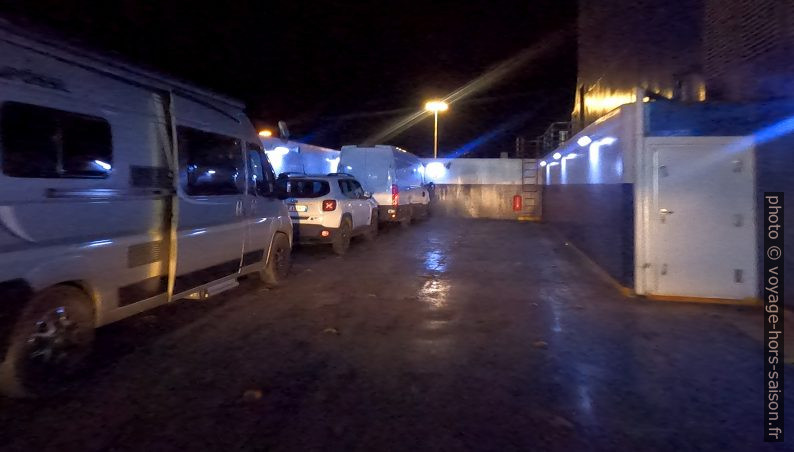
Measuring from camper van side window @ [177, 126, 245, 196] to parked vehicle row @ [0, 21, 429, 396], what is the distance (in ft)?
0.08

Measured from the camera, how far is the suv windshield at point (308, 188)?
13.2 meters

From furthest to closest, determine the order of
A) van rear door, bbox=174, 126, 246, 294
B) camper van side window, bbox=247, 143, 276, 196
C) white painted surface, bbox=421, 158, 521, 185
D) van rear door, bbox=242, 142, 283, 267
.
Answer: white painted surface, bbox=421, 158, 521, 185 < camper van side window, bbox=247, 143, 276, 196 < van rear door, bbox=242, 142, 283, 267 < van rear door, bbox=174, 126, 246, 294

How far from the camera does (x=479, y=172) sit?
95.6 feet

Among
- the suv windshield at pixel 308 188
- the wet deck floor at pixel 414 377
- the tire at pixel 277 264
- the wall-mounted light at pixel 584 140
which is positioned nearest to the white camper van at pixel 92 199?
the wet deck floor at pixel 414 377

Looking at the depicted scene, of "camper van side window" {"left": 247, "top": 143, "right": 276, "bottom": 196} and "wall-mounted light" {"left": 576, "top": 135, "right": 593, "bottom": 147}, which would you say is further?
"wall-mounted light" {"left": 576, "top": 135, "right": 593, "bottom": 147}

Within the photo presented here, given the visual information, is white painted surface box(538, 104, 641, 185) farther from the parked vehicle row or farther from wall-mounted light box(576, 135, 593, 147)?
the parked vehicle row

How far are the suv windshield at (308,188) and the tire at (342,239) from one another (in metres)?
0.86

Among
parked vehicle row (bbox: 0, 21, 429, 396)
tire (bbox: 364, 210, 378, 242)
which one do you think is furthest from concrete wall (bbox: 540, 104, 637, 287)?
parked vehicle row (bbox: 0, 21, 429, 396)

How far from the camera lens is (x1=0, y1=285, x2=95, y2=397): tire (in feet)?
15.7

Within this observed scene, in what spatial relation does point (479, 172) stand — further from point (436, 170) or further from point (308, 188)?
point (308, 188)

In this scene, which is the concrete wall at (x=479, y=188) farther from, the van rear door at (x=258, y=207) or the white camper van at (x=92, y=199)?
the white camper van at (x=92, y=199)

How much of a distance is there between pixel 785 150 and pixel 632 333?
3.46 metres

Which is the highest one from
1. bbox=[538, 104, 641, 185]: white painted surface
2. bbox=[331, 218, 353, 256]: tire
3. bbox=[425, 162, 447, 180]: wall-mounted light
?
bbox=[425, 162, 447, 180]: wall-mounted light

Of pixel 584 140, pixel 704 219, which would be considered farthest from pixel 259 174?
pixel 584 140
